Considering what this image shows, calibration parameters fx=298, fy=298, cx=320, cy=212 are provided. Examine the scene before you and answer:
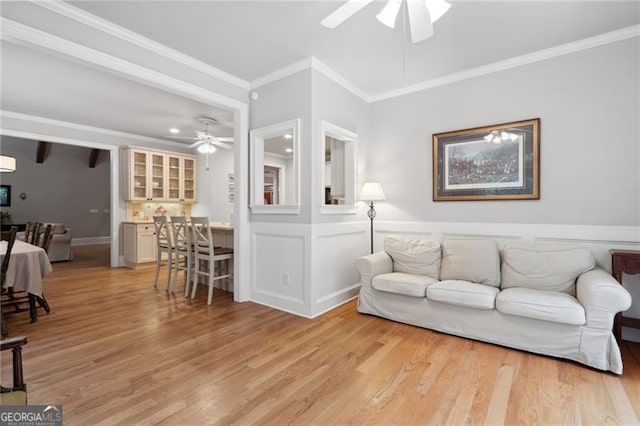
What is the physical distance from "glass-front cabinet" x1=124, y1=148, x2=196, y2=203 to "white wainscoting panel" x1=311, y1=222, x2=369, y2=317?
457 cm

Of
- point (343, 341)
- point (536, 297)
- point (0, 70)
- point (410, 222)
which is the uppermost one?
point (0, 70)

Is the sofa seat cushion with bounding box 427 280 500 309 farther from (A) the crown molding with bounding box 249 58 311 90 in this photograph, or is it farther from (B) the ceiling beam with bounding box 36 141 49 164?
(B) the ceiling beam with bounding box 36 141 49 164

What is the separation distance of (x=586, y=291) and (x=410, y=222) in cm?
186

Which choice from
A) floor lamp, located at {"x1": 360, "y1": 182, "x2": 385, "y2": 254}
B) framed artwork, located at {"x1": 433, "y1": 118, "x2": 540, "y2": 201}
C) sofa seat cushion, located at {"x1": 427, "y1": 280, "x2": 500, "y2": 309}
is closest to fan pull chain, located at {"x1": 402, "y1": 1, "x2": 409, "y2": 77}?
framed artwork, located at {"x1": 433, "y1": 118, "x2": 540, "y2": 201}

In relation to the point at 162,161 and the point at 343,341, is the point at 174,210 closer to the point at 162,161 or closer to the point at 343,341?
the point at 162,161

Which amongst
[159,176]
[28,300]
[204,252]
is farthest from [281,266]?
[159,176]

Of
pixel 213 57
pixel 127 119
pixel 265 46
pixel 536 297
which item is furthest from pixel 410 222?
pixel 127 119

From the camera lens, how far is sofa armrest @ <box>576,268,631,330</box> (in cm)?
205

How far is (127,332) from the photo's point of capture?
9.07 feet

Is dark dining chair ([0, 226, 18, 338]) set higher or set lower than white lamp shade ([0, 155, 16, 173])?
lower

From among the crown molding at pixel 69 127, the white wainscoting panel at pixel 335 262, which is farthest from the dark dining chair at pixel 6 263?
the crown molding at pixel 69 127

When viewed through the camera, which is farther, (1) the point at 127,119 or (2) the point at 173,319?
(1) the point at 127,119

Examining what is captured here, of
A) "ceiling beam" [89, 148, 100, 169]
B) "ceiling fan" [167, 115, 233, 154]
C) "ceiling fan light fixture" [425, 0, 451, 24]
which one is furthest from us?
"ceiling beam" [89, 148, 100, 169]

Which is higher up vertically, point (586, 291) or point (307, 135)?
point (307, 135)
